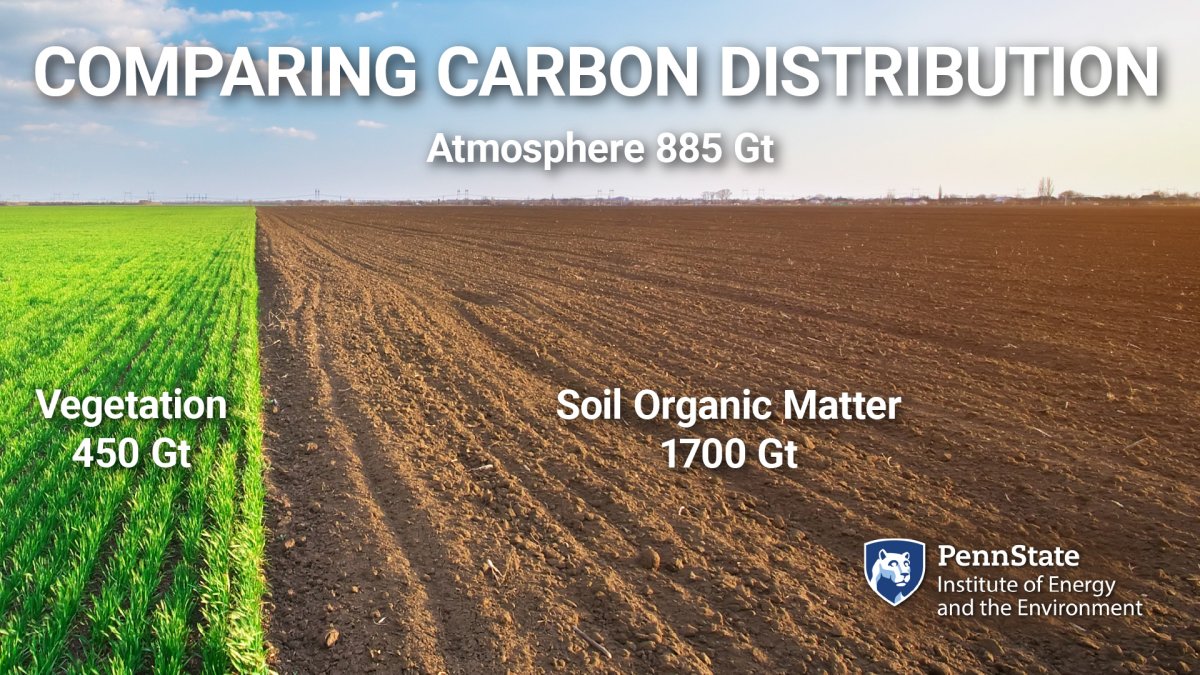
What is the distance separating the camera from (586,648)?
12.4ft

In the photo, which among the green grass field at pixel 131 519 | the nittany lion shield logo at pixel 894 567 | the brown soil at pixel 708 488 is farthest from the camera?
the nittany lion shield logo at pixel 894 567

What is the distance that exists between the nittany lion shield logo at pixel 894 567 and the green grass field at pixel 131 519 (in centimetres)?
339

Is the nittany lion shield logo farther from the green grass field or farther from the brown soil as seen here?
the green grass field

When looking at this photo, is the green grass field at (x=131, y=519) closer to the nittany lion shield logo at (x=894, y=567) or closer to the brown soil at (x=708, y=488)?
the brown soil at (x=708, y=488)

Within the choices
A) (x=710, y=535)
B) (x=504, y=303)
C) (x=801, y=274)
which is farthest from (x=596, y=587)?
(x=801, y=274)

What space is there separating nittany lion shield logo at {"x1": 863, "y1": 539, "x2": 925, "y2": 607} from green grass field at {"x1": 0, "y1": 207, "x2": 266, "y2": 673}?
3.39 metres

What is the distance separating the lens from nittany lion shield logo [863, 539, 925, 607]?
4.33m

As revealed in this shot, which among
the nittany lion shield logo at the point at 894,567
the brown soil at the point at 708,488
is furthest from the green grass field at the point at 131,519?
the nittany lion shield logo at the point at 894,567

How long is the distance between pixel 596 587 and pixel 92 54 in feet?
19.4

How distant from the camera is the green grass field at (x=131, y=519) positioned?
3.69 meters

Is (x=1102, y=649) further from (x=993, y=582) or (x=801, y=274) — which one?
(x=801, y=274)

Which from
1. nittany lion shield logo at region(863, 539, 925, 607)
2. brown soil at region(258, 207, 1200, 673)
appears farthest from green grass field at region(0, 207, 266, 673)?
nittany lion shield logo at region(863, 539, 925, 607)

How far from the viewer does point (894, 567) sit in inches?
176

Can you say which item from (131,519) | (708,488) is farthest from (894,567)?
(131,519)
